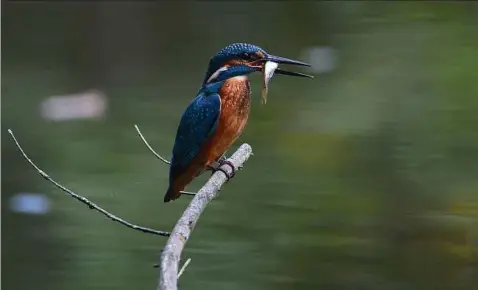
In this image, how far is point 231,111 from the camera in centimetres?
118

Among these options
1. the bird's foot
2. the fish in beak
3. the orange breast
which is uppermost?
the fish in beak

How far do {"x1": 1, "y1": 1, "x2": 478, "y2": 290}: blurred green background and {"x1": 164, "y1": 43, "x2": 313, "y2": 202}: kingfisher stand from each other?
826mm

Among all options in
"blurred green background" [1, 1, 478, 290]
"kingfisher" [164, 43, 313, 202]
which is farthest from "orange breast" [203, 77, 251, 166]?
"blurred green background" [1, 1, 478, 290]

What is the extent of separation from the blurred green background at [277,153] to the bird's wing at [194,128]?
0.83m

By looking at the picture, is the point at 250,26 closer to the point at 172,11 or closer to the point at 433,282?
the point at 172,11

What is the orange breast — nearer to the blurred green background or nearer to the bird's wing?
the bird's wing

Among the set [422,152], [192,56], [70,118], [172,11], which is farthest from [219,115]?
[172,11]

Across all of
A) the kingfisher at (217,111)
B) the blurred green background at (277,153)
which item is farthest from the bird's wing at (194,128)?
the blurred green background at (277,153)

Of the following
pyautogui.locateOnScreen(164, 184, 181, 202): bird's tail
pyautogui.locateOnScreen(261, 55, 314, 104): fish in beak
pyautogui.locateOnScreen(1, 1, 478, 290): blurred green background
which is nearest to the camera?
pyautogui.locateOnScreen(261, 55, 314, 104): fish in beak

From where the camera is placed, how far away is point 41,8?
343 cm

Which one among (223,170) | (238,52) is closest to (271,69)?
(238,52)

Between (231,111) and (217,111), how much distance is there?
0.02m

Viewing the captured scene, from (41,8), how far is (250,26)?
31.4 inches

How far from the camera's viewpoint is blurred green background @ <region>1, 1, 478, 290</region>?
2090 millimetres
